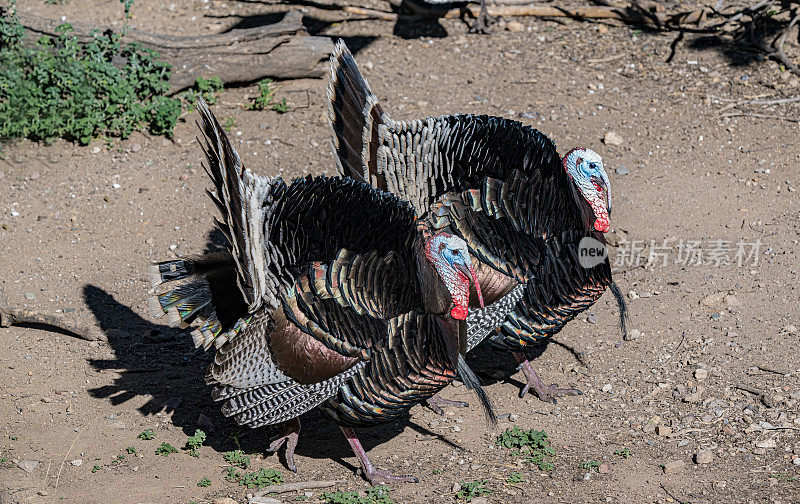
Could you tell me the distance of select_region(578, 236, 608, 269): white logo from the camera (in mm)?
4910

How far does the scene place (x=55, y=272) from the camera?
19.8 feet

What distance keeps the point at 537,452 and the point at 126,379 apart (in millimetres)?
2499

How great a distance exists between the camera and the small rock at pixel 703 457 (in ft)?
14.8

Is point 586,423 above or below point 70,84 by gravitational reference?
below

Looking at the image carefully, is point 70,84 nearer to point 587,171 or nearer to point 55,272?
point 55,272

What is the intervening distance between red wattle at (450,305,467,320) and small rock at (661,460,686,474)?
136cm

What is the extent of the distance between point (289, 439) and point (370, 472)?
20.2 inches

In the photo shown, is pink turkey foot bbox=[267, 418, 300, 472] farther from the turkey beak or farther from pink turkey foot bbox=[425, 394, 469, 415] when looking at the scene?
the turkey beak

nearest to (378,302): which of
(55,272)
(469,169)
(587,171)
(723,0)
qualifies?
(469,169)

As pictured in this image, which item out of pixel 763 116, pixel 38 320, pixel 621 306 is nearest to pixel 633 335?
pixel 621 306

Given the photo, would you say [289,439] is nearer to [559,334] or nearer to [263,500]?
[263,500]

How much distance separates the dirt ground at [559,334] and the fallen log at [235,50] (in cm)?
21

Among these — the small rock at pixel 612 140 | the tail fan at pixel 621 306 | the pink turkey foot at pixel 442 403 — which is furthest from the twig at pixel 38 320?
the small rock at pixel 612 140

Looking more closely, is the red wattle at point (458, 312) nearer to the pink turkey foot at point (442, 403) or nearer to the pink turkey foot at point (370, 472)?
A: the pink turkey foot at point (370, 472)
